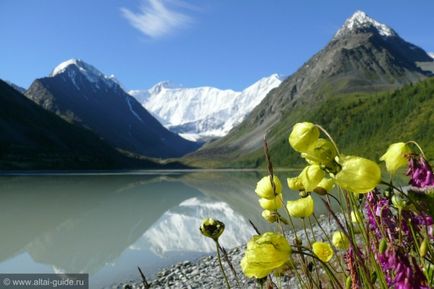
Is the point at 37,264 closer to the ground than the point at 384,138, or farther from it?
closer to the ground

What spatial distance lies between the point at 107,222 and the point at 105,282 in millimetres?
16799

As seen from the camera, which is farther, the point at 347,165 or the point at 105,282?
the point at 105,282

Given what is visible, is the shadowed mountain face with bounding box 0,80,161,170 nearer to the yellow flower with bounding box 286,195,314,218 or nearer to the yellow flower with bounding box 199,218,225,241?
the yellow flower with bounding box 286,195,314,218

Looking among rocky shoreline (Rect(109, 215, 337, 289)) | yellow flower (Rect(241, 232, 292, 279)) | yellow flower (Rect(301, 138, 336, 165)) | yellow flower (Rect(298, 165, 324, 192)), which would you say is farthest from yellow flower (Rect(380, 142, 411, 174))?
rocky shoreline (Rect(109, 215, 337, 289))

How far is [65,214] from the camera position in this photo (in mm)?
35688

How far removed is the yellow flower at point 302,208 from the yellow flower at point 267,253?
4.23 feet

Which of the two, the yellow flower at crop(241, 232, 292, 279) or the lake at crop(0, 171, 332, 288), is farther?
the lake at crop(0, 171, 332, 288)

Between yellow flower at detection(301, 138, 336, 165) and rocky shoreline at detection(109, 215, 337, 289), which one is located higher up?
rocky shoreline at detection(109, 215, 337, 289)

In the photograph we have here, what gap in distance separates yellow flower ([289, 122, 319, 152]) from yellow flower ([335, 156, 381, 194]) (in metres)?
0.37

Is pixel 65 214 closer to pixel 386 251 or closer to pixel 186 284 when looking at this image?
pixel 186 284

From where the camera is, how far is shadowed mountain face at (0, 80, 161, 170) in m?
136

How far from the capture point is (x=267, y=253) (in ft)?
7.43

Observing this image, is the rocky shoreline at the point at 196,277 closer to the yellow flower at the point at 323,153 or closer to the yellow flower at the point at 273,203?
the yellow flower at the point at 273,203

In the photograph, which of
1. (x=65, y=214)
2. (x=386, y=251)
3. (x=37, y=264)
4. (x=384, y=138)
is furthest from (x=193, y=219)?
(x=384, y=138)
